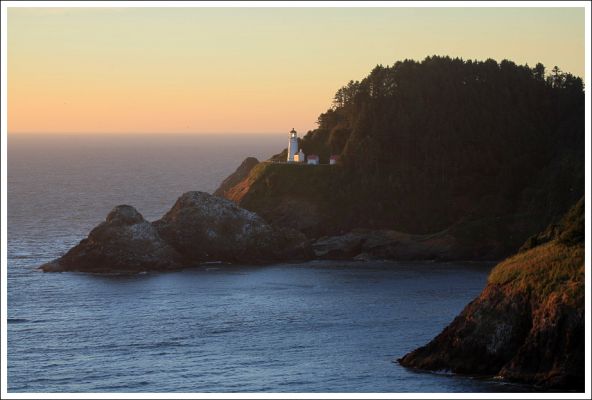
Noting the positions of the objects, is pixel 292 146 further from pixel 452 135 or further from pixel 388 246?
pixel 388 246

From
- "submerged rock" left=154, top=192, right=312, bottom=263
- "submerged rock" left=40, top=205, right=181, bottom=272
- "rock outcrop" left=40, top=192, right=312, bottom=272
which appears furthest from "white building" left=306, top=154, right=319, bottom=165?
"submerged rock" left=40, top=205, right=181, bottom=272

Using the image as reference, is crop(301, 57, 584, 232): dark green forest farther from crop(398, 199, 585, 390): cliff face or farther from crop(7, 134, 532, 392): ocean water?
crop(398, 199, 585, 390): cliff face

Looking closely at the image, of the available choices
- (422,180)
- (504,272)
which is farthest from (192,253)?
(504,272)

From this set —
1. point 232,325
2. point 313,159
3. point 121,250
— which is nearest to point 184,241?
point 121,250

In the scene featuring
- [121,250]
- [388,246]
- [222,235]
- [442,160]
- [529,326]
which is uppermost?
Result: [442,160]

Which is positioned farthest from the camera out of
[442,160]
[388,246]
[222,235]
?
[442,160]

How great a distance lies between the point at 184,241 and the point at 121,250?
7007 mm

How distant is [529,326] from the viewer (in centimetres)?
6506

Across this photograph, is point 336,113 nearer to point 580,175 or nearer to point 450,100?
point 450,100

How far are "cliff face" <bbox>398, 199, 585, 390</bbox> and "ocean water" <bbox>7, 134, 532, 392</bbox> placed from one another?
151 cm

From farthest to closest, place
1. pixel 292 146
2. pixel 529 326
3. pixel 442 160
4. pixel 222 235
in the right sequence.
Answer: pixel 292 146 → pixel 442 160 → pixel 222 235 → pixel 529 326

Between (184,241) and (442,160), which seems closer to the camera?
(184,241)

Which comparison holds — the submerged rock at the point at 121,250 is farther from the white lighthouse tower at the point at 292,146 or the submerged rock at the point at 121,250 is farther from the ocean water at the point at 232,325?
the white lighthouse tower at the point at 292,146

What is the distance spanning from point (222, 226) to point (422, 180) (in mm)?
25181
